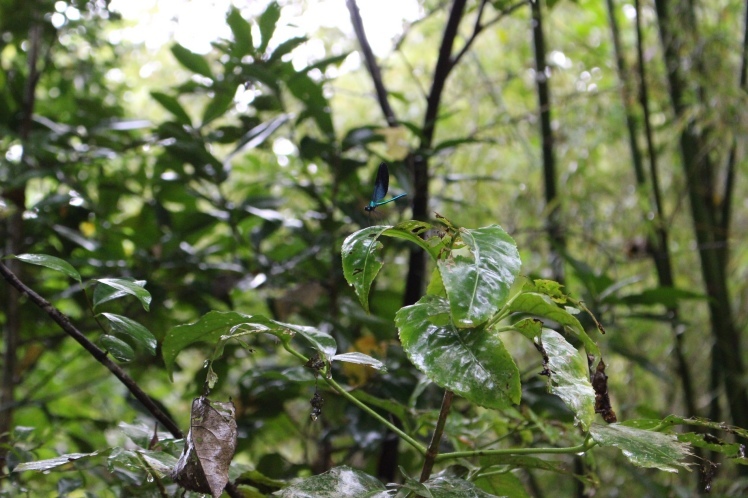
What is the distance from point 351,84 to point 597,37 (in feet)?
3.54

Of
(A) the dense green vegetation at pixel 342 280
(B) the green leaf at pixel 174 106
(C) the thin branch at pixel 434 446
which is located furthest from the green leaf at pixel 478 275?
(B) the green leaf at pixel 174 106

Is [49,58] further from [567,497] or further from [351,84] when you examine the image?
[351,84]

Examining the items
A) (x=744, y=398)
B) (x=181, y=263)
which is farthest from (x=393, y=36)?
(x=744, y=398)

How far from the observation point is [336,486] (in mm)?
486

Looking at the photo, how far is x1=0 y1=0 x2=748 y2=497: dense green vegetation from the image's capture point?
0.48 meters

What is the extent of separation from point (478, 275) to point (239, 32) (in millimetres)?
724

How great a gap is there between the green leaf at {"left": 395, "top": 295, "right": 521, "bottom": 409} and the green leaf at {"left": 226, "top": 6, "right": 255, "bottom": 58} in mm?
671

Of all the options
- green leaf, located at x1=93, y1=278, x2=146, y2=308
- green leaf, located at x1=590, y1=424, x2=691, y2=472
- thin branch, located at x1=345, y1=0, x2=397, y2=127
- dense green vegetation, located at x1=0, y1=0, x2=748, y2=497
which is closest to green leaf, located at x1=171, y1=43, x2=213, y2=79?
dense green vegetation, located at x1=0, y1=0, x2=748, y2=497

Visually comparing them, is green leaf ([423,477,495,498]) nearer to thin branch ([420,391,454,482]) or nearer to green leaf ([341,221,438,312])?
thin branch ([420,391,454,482])

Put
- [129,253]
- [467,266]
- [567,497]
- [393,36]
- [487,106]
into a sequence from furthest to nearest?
[487,106] < [567,497] < [393,36] < [129,253] < [467,266]

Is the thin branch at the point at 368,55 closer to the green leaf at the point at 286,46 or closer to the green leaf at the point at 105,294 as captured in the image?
the green leaf at the point at 286,46

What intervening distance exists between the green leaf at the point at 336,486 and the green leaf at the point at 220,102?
2.31 feet

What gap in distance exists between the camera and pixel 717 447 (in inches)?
19.8

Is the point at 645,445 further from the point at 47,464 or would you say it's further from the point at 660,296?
the point at 660,296
